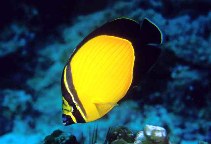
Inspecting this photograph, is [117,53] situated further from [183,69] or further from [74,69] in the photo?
[183,69]

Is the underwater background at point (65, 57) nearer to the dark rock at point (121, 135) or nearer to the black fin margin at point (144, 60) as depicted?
the dark rock at point (121, 135)

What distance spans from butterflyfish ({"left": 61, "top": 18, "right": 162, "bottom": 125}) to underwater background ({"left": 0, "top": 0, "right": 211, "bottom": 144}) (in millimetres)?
1897

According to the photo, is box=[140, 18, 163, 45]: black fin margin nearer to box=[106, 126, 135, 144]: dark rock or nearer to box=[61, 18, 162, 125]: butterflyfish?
box=[61, 18, 162, 125]: butterflyfish

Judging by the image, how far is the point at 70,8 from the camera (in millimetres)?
3154

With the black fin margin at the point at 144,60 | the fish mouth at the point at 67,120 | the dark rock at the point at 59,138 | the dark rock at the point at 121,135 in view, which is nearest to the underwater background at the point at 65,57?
the dark rock at the point at 59,138

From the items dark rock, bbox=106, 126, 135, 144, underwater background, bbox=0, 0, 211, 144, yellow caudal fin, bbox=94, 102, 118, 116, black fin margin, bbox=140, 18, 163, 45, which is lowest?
yellow caudal fin, bbox=94, 102, 118, 116

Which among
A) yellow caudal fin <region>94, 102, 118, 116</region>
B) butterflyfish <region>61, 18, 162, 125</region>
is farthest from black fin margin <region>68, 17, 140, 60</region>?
yellow caudal fin <region>94, 102, 118, 116</region>

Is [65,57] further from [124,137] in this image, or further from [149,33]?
[149,33]

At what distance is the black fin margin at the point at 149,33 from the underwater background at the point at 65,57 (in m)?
1.94

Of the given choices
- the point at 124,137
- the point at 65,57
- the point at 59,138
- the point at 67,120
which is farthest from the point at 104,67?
the point at 65,57

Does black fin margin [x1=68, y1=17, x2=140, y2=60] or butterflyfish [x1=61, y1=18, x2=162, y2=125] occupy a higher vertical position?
black fin margin [x1=68, y1=17, x2=140, y2=60]

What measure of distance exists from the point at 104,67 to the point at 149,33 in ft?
0.68

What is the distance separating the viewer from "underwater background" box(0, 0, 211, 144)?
301cm

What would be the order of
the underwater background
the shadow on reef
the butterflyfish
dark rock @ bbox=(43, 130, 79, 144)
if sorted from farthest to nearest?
the underwater background → dark rock @ bbox=(43, 130, 79, 144) → the shadow on reef → the butterflyfish
